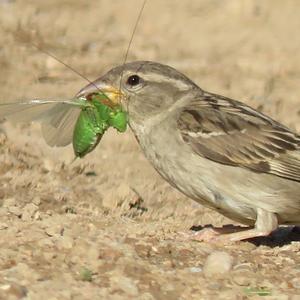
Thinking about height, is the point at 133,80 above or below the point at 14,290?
above

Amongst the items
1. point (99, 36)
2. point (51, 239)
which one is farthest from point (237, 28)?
point (51, 239)

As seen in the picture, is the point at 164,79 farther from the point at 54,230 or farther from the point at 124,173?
the point at 124,173

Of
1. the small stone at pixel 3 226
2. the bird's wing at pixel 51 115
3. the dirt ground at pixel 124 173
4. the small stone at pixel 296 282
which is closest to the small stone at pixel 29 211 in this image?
the dirt ground at pixel 124 173

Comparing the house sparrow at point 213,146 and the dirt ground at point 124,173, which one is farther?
the house sparrow at point 213,146

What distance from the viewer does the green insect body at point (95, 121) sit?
8617 millimetres

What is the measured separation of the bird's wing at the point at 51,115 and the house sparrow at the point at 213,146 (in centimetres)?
31

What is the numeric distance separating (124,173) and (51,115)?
183 cm

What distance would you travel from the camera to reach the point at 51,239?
7734mm

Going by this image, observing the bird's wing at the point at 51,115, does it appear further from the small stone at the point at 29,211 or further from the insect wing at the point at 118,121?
the small stone at the point at 29,211

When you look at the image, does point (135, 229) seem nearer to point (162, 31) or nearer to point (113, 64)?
point (113, 64)

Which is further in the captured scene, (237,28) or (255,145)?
(237,28)

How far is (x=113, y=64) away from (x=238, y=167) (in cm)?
573

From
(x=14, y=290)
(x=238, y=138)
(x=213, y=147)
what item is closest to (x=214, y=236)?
(x=213, y=147)

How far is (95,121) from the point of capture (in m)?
8.66
